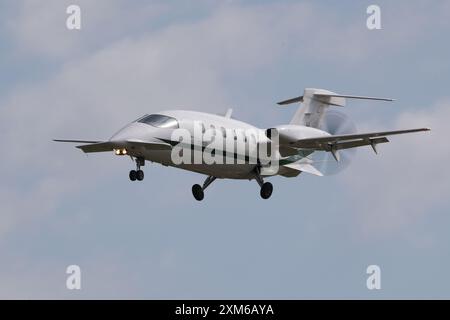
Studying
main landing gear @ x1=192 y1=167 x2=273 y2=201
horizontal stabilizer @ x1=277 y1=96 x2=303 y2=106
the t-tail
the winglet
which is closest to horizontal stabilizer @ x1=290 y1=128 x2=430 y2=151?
main landing gear @ x1=192 y1=167 x2=273 y2=201

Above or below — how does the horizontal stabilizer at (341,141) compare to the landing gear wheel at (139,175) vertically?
above

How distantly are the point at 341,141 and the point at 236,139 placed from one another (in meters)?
4.44

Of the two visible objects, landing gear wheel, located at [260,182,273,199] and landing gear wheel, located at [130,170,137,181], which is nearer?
landing gear wheel, located at [130,170,137,181]

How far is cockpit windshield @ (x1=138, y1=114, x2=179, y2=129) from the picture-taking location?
4594 cm

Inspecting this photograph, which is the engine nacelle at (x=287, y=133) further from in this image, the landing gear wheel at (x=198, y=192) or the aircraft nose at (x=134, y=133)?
the aircraft nose at (x=134, y=133)

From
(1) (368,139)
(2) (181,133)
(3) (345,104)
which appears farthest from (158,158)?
(3) (345,104)

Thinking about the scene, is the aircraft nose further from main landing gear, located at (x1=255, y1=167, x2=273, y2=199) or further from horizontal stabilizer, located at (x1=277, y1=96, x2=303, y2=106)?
horizontal stabilizer, located at (x1=277, y1=96, x2=303, y2=106)

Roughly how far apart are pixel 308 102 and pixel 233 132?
7.47m

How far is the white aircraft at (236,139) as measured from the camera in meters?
45.2

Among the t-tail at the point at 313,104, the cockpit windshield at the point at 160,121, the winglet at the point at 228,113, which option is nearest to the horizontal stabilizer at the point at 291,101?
the t-tail at the point at 313,104

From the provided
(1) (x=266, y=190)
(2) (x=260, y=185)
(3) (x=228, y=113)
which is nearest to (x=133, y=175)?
(3) (x=228, y=113)

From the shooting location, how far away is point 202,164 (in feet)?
154

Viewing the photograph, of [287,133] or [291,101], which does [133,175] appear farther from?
[291,101]

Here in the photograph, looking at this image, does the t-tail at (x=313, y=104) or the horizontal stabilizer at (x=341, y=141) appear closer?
the horizontal stabilizer at (x=341, y=141)
